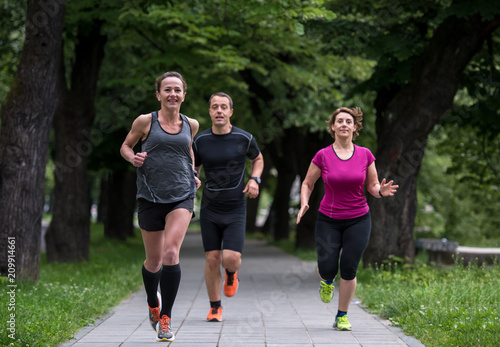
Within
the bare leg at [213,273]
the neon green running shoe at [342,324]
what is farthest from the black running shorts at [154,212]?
the neon green running shoe at [342,324]

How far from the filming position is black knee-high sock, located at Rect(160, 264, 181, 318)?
21.6 ft

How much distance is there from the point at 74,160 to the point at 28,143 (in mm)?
5614

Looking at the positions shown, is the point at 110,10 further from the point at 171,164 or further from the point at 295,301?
the point at 171,164

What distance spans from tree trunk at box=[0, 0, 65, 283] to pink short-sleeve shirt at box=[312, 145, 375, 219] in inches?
200

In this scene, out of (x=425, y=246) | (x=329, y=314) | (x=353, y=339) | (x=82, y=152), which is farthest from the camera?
(x=425, y=246)

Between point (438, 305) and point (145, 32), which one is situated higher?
point (145, 32)

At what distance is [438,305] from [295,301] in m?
2.88

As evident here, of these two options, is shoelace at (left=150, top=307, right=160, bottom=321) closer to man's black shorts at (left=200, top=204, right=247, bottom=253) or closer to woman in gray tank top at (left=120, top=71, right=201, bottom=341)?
woman in gray tank top at (left=120, top=71, right=201, bottom=341)

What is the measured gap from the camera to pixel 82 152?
53.9 feet

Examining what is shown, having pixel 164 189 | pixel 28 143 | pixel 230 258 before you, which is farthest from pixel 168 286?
pixel 28 143

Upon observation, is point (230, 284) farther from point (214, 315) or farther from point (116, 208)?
point (116, 208)

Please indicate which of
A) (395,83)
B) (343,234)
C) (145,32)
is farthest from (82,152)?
(343,234)

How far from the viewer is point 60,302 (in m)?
8.46

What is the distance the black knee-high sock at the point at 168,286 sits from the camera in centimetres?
657
